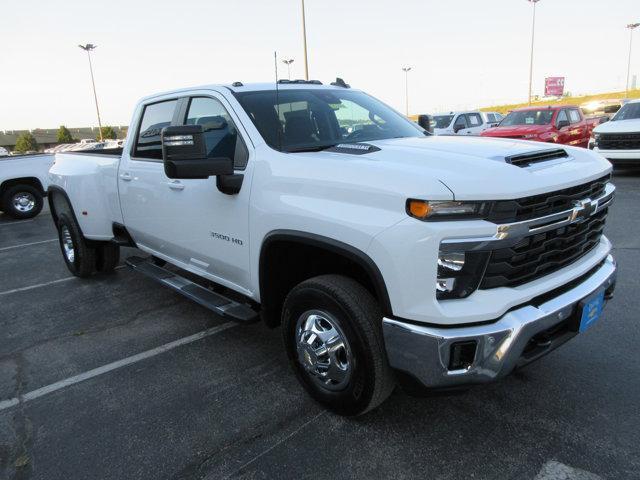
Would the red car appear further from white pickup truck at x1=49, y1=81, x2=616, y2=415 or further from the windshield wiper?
the windshield wiper

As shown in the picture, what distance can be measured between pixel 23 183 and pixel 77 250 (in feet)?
22.1

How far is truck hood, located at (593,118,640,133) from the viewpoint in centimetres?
1058

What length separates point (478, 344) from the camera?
6.97ft

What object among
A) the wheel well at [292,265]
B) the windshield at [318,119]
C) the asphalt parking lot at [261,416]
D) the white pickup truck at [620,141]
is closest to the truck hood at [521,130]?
the white pickup truck at [620,141]

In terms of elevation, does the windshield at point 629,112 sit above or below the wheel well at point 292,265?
above

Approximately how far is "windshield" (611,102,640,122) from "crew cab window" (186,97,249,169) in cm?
1143

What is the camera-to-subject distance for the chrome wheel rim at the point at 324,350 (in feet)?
8.59

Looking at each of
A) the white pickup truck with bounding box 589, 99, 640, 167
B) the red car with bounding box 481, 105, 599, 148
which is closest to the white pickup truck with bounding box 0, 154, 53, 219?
the red car with bounding box 481, 105, 599, 148

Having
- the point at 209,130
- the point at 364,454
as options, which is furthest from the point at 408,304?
the point at 209,130

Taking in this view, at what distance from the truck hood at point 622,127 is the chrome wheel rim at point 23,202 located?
12858mm

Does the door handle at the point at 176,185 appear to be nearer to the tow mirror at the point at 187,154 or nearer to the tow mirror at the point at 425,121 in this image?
the tow mirror at the point at 187,154

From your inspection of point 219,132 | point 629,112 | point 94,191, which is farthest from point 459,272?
point 629,112

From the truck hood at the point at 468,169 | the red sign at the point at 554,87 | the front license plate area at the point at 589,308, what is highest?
the red sign at the point at 554,87

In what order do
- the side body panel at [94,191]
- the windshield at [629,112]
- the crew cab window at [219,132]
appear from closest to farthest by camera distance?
the crew cab window at [219,132] → the side body panel at [94,191] → the windshield at [629,112]
